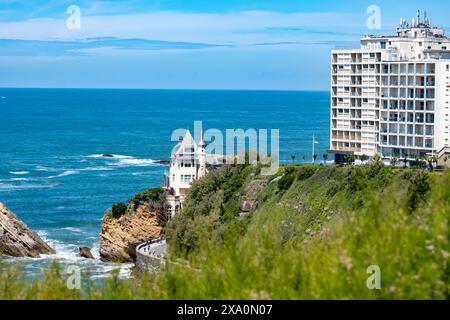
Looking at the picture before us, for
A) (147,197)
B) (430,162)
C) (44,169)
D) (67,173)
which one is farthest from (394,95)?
(44,169)

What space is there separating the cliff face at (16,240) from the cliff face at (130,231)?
15.1 feet

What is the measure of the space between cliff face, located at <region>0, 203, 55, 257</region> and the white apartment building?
2328 centimetres

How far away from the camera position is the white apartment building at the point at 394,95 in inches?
2530

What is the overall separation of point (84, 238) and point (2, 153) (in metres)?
58.3

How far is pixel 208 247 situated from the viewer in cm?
1992

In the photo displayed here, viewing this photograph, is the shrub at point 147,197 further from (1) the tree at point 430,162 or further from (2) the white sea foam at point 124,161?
(2) the white sea foam at point 124,161

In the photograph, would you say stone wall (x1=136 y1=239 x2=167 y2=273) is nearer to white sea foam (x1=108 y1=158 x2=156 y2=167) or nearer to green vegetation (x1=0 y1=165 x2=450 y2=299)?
green vegetation (x1=0 y1=165 x2=450 y2=299)

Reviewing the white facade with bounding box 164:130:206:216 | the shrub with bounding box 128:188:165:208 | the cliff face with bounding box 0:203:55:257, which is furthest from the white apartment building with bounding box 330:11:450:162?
the cliff face with bounding box 0:203:55:257

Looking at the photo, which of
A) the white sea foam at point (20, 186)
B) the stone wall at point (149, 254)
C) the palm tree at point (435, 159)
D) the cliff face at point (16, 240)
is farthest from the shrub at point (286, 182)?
the white sea foam at point (20, 186)

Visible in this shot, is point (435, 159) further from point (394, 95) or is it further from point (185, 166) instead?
point (185, 166)

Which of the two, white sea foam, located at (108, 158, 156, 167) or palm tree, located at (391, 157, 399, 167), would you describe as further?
white sea foam, located at (108, 158, 156, 167)

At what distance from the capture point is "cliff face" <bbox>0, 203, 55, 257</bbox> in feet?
221

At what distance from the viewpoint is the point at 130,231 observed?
6788 centimetres

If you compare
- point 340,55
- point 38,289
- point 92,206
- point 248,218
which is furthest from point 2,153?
point 38,289
